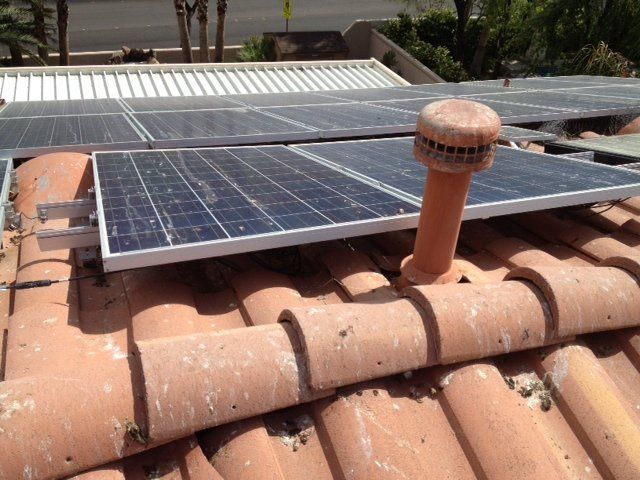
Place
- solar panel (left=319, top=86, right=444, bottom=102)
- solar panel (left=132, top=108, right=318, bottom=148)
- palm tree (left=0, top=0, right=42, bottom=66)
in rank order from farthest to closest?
palm tree (left=0, top=0, right=42, bottom=66) < solar panel (left=319, top=86, right=444, bottom=102) < solar panel (left=132, top=108, right=318, bottom=148)

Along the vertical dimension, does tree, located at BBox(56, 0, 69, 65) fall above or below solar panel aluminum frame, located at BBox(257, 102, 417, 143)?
below

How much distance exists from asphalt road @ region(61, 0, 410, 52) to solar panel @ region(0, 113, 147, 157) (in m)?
23.4

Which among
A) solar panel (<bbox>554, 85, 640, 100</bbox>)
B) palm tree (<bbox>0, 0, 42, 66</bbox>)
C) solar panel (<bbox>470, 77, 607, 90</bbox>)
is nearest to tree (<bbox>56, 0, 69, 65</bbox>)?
palm tree (<bbox>0, 0, 42, 66</bbox>)

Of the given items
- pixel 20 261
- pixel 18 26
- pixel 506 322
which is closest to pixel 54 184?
pixel 20 261

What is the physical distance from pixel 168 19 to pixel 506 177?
34971mm

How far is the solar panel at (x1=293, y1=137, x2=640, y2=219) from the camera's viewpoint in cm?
544

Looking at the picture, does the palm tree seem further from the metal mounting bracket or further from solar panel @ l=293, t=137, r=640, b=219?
the metal mounting bracket

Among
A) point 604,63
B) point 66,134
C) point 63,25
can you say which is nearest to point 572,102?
point 66,134

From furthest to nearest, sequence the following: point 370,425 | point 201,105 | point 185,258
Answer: point 201,105, point 185,258, point 370,425

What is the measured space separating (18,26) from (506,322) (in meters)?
24.0

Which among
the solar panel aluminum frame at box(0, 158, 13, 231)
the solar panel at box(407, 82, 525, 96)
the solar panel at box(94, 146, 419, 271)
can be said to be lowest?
the solar panel at box(407, 82, 525, 96)

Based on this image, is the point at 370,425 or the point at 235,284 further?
the point at 235,284

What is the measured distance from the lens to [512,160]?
7.16 meters

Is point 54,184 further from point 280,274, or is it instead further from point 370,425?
point 370,425
